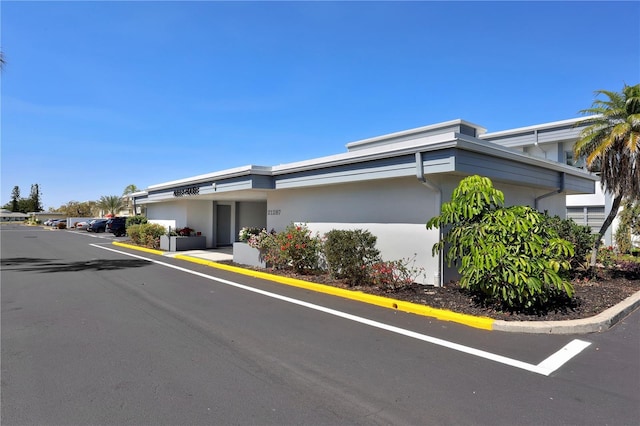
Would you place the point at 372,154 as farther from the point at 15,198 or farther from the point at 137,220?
the point at 15,198

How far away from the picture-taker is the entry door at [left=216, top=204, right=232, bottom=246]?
20780 millimetres

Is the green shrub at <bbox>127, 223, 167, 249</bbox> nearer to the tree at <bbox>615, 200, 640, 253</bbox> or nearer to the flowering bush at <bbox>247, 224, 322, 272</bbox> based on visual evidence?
the flowering bush at <bbox>247, 224, 322, 272</bbox>

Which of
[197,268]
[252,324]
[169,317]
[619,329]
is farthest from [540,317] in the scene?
[197,268]

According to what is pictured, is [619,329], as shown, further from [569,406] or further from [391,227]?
[391,227]

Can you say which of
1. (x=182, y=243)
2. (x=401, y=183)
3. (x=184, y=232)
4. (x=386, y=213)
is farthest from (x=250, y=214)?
(x=401, y=183)

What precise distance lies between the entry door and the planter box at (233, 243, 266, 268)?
23.9ft

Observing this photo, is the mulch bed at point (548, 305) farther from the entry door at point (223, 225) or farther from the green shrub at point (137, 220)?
the green shrub at point (137, 220)

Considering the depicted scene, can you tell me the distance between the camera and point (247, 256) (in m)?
13.3

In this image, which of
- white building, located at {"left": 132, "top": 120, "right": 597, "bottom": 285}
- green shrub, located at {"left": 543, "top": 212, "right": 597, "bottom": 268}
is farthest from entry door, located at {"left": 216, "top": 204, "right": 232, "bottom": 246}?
green shrub, located at {"left": 543, "top": 212, "right": 597, "bottom": 268}

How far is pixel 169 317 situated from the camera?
674 centimetres

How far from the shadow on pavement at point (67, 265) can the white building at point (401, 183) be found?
4.22 meters

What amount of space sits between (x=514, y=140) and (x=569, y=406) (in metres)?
20.0

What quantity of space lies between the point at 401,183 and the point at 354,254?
223cm

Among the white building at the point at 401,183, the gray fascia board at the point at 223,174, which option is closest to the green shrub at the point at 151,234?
the gray fascia board at the point at 223,174
